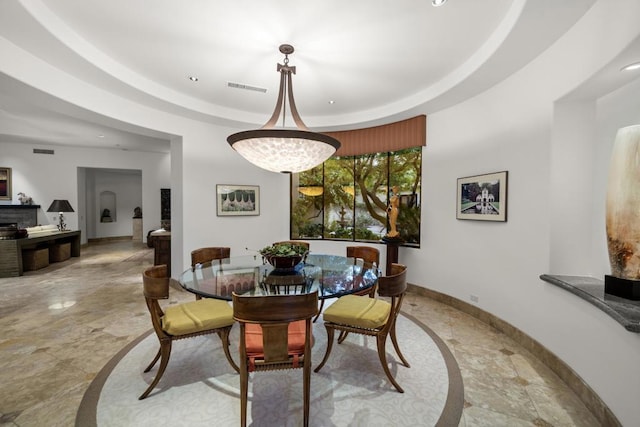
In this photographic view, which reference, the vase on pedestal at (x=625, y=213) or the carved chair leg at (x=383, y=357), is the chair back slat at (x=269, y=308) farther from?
the vase on pedestal at (x=625, y=213)

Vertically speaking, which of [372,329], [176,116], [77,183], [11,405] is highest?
[176,116]

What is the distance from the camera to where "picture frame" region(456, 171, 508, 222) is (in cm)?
307

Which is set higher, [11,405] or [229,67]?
[229,67]

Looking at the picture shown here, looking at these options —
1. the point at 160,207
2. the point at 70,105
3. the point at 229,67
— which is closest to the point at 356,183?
the point at 229,67

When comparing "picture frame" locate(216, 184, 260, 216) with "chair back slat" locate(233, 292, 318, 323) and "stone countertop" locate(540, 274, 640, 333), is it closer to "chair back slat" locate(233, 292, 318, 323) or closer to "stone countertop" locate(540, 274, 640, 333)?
"chair back slat" locate(233, 292, 318, 323)

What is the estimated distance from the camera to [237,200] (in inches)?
201

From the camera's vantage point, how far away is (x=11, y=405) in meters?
1.99

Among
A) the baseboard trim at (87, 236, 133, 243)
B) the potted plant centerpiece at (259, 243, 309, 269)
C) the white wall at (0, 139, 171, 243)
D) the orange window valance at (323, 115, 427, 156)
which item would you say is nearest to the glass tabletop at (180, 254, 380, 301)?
the potted plant centerpiece at (259, 243, 309, 269)

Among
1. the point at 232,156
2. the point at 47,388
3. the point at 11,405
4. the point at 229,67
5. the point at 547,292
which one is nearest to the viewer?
the point at 11,405

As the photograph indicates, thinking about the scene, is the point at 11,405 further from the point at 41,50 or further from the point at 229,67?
the point at 229,67

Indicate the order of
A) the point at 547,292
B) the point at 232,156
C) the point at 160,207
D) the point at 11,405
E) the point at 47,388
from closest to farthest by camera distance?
1. the point at 11,405
2. the point at 47,388
3. the point at 547,292
4. the point at 232,156
5. the point at 160,207

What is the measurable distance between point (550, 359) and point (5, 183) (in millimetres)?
12058

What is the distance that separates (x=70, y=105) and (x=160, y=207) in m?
6.53

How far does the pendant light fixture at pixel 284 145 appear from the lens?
94.3 inches
